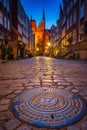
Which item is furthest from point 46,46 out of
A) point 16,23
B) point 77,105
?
point 77,105

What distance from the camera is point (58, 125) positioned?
142 centimetres

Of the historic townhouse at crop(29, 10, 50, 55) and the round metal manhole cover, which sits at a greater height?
the historic townhouse at crop(29, 10, 50, 55)

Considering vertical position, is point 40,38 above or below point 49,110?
above

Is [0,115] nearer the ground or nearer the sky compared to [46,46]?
nearer the ground

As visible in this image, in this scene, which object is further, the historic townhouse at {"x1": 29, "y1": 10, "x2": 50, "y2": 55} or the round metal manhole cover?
the historic townhouse at {"x1": 29, "y1": 10, "x2": 50, "y2": 55}

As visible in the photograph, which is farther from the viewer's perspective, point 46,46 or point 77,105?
point 46,46

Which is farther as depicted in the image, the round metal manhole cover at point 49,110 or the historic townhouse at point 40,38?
the historic townhouse at point 40,38

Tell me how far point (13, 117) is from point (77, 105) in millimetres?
1074

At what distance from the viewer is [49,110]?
1.75 metres

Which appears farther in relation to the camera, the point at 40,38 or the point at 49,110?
the point at 40,38

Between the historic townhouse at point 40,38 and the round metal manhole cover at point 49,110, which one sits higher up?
the historic townhouse at point 40,38

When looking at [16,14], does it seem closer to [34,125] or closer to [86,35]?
[86,35]

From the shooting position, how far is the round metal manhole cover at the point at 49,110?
4.90 feet

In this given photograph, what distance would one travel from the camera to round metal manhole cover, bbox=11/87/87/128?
4.90 feet
